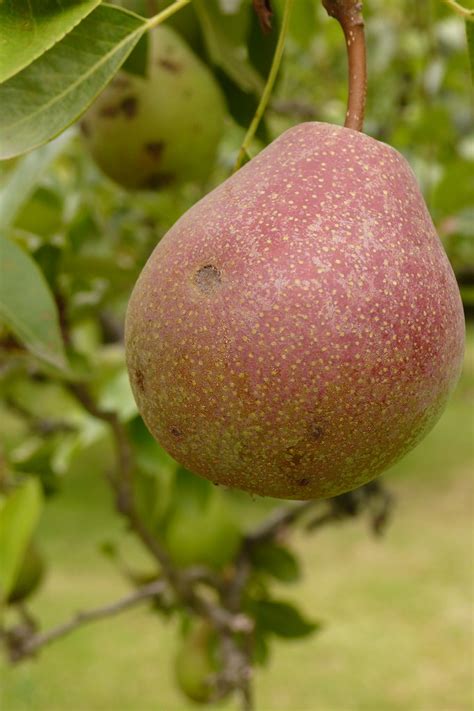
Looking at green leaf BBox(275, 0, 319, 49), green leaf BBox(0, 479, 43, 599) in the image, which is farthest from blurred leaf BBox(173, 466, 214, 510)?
green leaf BBox(275, 0, 319, 49)

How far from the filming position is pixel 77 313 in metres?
1.81

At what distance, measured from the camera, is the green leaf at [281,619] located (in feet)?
6.52

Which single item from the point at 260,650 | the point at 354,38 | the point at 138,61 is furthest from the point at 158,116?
the point at 260,650

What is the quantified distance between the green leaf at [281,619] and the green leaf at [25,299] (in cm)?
116

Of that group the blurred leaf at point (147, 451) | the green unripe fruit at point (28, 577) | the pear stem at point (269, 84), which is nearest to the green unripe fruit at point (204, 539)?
the green unripe fruit at point (28, 577)

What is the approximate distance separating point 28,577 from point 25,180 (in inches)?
36.5

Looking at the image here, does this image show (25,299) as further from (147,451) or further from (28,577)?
(28,577)

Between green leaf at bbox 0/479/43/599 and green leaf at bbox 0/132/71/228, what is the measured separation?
41cm

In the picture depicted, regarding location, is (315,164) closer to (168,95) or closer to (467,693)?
(168,95)

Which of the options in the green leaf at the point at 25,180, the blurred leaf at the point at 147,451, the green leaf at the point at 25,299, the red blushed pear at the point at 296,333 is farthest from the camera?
the blurred leaf at the point at 147,451

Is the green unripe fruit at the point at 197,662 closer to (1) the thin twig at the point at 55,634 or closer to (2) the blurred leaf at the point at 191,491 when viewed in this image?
(1) the thin twig at the point at 55,634

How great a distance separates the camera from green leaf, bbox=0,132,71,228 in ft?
4.71

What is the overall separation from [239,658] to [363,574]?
2.88 meters

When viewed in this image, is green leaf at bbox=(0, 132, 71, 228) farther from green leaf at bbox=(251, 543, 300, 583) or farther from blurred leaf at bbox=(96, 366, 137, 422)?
green leaf at bbox=(251, 543, 300, 583)
